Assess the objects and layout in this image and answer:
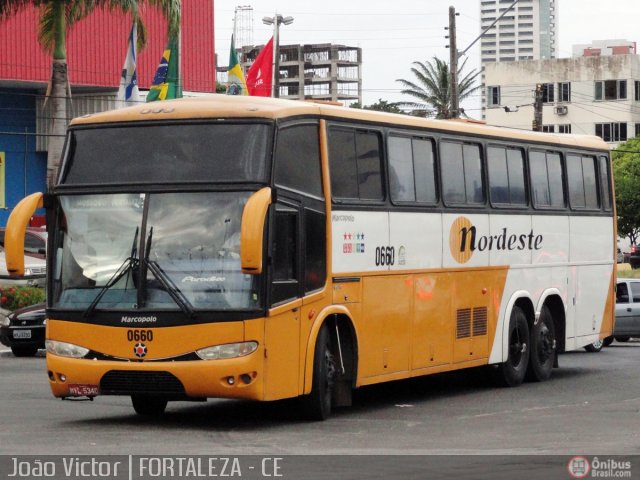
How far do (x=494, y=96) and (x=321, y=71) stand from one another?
6332 centimetres

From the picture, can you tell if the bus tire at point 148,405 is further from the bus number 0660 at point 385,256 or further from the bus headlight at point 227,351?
the bus number 0660 at point 385,256

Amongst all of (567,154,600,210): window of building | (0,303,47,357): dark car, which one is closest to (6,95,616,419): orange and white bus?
(567,154,600,210): window of building

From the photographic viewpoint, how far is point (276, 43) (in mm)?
60625

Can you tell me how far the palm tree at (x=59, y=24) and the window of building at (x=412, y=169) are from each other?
55.0ft

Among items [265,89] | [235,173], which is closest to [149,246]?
[235,173]

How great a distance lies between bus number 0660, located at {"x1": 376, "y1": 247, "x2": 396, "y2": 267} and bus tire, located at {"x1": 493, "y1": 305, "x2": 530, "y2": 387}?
374cm

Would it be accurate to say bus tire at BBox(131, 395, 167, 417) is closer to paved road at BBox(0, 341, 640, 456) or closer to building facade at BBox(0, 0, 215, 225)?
paved road at BBox(0, 341, 640, 456)

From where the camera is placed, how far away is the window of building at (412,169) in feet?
57.7

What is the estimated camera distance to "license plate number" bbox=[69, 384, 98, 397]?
48.5 ft

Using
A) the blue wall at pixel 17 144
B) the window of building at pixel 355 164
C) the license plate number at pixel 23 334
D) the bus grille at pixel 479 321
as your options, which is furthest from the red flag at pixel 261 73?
the window of building at pixel 355 164

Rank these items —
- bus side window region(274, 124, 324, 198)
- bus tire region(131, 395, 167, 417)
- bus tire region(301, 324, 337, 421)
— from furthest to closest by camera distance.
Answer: bus tire region(131, 395, 167, 417) → bus tire region(301, 324, 337, 421) → bus side window region(274, 124, 324, 198)

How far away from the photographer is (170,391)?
14.5 meters

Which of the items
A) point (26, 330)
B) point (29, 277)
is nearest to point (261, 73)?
point (29, 277)

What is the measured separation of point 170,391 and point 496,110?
101874 millimetres
